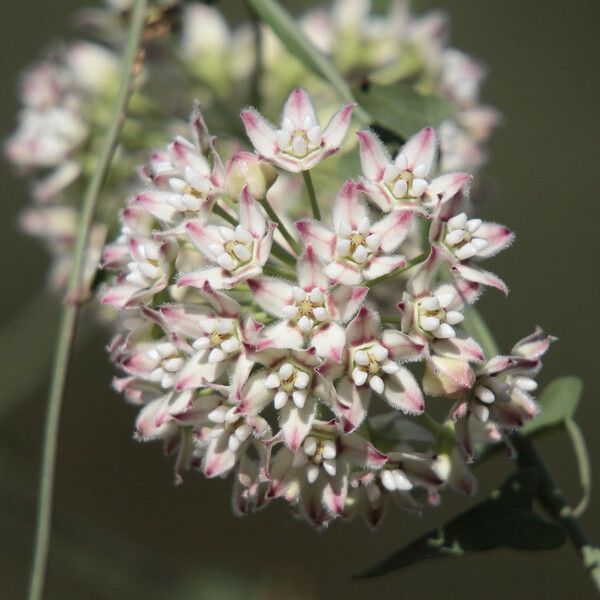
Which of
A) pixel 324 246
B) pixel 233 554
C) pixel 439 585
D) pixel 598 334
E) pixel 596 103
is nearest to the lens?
pixel 324 246

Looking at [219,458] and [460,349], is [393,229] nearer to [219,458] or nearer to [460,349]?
[460,349]

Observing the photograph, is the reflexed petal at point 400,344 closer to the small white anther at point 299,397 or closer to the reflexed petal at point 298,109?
the small white anther at point 299,397


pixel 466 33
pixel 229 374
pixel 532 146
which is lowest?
pixel 229 374

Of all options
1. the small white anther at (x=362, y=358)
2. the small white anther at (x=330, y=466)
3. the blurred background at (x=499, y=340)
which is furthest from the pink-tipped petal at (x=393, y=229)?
the blurred background at (x=499, y=340)

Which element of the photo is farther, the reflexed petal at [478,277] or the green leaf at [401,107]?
Result: the green leaf at [401,107]

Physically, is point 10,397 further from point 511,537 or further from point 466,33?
point 466,33

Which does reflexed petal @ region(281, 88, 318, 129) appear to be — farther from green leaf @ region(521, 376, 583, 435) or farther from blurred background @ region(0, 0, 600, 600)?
blurred background @ region(0, 0, 600, 600)

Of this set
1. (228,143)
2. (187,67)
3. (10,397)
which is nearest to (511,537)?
A: (228,143)
